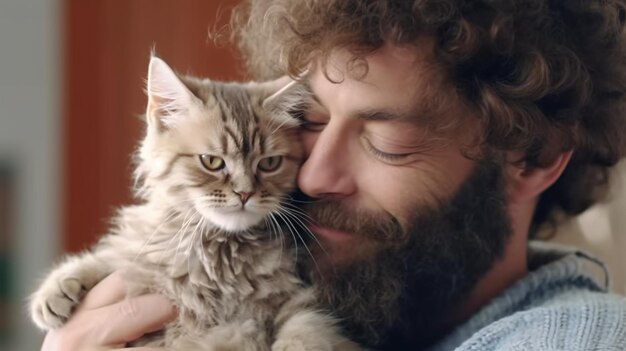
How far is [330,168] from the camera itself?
4.44 feet

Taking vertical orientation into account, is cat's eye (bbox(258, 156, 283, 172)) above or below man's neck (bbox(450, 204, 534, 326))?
above

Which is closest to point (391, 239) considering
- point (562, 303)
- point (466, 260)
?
point (466, 260)

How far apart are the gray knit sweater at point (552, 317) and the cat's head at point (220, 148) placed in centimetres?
41

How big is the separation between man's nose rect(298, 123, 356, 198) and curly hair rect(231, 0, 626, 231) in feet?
0.44

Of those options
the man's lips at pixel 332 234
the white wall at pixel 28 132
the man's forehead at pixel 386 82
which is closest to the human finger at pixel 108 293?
the man's lips at pixel 332 234

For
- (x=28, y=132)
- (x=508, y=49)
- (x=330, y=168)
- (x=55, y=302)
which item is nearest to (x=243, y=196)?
(x=330, y=168)

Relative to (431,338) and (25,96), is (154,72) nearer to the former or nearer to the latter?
(431,338)

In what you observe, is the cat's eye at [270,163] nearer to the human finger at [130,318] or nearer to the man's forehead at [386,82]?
the man's forehead at [386,82]

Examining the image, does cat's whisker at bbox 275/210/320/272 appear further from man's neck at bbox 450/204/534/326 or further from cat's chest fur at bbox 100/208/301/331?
man's neck at bbox 450/204/534/326

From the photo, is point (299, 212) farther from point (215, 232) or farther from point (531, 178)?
point (531, 178)

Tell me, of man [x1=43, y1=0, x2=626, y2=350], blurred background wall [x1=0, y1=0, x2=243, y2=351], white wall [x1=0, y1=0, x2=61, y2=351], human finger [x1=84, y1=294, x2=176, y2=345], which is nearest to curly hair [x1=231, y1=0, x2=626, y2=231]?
man [x1=43, y1=0, x2=626, y2=350]

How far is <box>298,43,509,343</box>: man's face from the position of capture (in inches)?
53.2

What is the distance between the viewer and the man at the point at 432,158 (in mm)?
1342

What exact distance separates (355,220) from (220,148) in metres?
0.26
